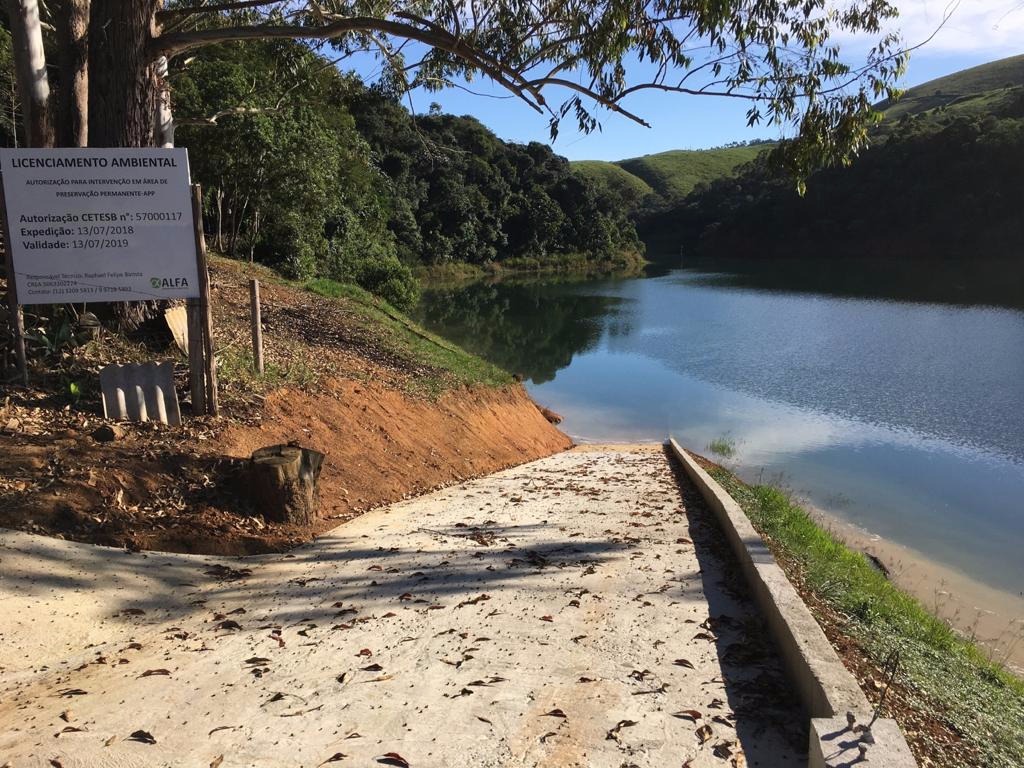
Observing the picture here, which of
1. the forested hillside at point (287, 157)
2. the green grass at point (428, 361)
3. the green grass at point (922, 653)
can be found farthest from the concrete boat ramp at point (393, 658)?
the forested hillside at point (287, 157)

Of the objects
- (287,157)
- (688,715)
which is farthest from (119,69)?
(287,157)

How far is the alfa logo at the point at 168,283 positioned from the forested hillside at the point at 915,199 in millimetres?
53035

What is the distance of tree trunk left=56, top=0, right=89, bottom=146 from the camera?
21.1 ft

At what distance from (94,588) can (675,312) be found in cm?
3367

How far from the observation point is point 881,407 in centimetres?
1652

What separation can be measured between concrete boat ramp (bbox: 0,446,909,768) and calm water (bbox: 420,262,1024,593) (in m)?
6.86

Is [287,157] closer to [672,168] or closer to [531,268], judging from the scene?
[531,268]

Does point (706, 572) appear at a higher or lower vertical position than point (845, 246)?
lower

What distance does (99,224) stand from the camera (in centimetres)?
543

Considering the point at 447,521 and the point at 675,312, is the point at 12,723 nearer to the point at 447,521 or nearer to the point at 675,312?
the point at 447,521

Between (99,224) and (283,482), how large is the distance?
2.41 meters

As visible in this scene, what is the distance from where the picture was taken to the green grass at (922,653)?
3.09 meters

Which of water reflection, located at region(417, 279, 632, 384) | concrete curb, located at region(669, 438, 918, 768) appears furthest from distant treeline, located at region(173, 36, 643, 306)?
concrete curb, located at region(669, 438, 918, 768)

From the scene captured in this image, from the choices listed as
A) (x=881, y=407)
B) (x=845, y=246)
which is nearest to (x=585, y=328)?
(x=881, y=407)
